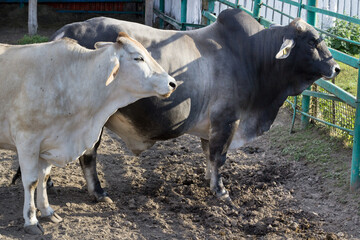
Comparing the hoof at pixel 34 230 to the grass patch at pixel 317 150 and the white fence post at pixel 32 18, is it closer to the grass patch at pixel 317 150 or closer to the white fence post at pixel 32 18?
the grass patch at pixel 317 150

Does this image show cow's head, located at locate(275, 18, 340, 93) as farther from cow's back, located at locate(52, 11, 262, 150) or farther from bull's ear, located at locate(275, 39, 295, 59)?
cow's back, located at locate(52, 11, 262, 150)

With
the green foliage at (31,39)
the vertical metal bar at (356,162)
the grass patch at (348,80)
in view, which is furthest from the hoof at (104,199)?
the green foliage at (31,39)

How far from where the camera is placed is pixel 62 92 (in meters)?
4.67

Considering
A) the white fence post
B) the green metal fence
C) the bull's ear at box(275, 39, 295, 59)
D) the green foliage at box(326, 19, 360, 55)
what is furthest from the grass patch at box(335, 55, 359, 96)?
the white fence post

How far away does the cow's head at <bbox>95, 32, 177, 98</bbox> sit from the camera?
4586mm

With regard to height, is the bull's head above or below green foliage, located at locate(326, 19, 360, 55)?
above

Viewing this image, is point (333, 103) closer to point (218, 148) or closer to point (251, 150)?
point (251, 150)

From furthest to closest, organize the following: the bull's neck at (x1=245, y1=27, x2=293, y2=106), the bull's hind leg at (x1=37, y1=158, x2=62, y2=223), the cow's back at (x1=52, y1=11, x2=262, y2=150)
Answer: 1. the bull's neck at (x1=245, y1=27, x2=293, y2=106)
2. the cow's back at (x1=52, y1=11, x2=262, y2=150)
3. the bull's hind leg at (x1=37, y1=158, x2=62, y2=223)

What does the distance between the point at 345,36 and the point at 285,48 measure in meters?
4.52

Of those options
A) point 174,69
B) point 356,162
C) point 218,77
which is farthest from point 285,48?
point 356,162

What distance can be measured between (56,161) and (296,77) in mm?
2531

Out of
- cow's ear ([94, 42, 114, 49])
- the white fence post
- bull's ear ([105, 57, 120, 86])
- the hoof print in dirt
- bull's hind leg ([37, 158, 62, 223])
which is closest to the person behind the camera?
bull's ear ([105, 57, 120, 86])

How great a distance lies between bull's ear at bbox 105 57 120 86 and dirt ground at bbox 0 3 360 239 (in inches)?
47.9

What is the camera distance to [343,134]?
22.0 feet
